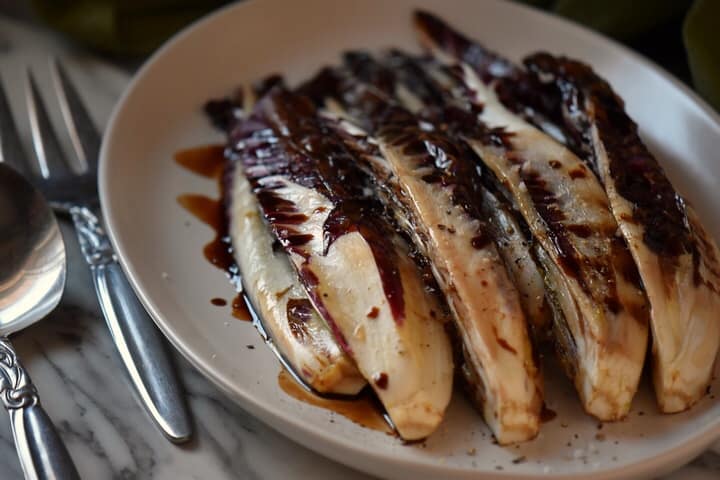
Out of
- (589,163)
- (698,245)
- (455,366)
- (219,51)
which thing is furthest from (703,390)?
(219,51)

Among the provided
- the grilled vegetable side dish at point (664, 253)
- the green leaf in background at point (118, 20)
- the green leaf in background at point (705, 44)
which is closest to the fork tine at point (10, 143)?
the green leaf in background at point (118, 20)

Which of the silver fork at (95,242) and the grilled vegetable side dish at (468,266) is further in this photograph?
the silver fork at (95,242)

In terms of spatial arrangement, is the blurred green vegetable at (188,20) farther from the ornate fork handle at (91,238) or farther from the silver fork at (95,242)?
the ornate fork handle at (91,238)

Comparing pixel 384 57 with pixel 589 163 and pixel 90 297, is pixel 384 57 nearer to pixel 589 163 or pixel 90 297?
pixel 589 163

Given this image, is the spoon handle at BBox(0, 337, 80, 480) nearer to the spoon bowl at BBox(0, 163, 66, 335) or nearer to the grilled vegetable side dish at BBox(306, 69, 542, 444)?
the spoon bowl at BBox(0, 163, 66, 335)

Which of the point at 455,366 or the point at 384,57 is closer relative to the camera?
the point at 455,366

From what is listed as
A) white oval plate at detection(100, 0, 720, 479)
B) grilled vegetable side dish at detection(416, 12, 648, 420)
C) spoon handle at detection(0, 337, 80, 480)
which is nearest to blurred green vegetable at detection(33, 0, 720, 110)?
white oval plate at detection(100, 0, 720, 479)

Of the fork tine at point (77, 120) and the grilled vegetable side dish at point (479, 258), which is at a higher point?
the grilled vegetable side dish at point (479, 258)
